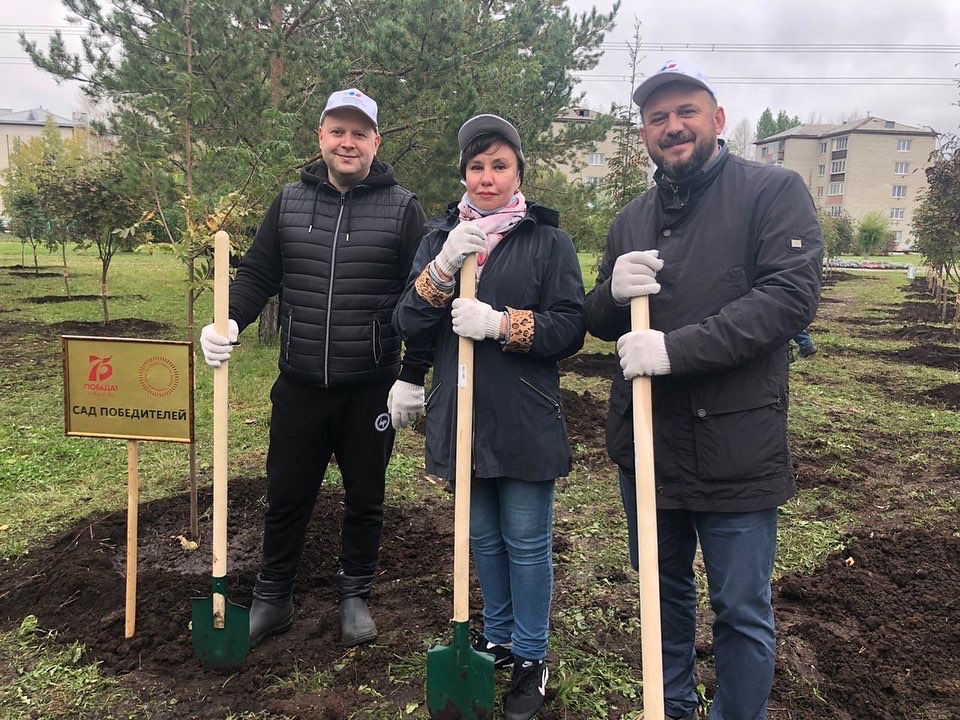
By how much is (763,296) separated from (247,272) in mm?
2066

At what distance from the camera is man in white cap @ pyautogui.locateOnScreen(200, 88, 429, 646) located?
2738mm

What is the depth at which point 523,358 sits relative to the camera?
2.31 metres

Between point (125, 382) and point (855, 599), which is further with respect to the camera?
point (855, 599)

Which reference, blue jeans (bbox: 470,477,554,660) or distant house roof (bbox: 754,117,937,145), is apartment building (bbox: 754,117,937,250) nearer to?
distant house roof (bbox: 754,117,937,145)

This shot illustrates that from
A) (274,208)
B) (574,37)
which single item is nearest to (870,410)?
(274,208)

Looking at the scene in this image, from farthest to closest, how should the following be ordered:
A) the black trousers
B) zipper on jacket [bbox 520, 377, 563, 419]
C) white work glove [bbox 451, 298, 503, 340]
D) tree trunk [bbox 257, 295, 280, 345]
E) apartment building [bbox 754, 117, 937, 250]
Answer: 1. apartment building [bbox 754, 117, 937, 250]
2. tree trunk [bbox 257, 295, 280, 345]
3. the black trousers
4. zipper on jacket [bbox 520, 377, 563, 419]
5. white work glove [bbox 451, 298, 503, 340]

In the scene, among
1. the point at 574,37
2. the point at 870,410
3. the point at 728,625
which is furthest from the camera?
the point at 574,37

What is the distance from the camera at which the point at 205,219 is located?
11.3 ft

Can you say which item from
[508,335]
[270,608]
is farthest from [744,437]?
[270,608]

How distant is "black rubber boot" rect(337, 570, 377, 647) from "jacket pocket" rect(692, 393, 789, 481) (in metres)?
1.70

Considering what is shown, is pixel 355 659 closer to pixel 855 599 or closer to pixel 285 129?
pixel 855 599

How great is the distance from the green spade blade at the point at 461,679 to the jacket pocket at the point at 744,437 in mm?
1015

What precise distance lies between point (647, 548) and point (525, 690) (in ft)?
2.79

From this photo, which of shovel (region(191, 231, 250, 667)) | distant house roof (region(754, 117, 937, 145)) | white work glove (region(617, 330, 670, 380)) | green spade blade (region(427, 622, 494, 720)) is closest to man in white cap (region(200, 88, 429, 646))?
shovel (region(191, 231, 250, 667))
